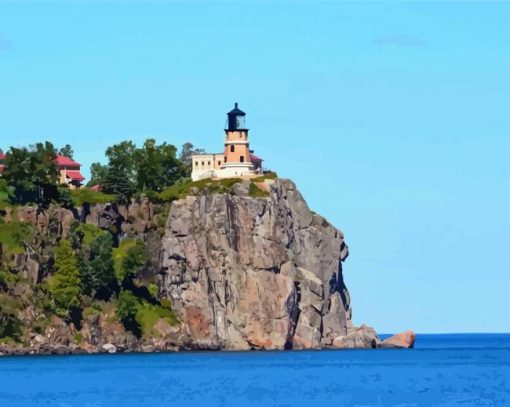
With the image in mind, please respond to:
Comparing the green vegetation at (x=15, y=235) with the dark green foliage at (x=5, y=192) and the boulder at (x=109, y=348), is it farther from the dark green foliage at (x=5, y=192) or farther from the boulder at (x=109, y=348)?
the boulder at (x=109, y=348)

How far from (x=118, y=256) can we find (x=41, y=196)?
1155 centimetres

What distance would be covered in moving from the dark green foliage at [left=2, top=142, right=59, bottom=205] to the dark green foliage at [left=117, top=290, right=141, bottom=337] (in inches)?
625

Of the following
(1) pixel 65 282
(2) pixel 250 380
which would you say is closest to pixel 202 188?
(1) pixel 65 282

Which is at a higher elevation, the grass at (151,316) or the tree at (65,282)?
the tree at (65,282)

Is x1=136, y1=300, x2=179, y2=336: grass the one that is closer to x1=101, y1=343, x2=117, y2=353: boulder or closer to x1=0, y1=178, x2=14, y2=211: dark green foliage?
x1=101, y1=343, x2=117, y2=353: boulder

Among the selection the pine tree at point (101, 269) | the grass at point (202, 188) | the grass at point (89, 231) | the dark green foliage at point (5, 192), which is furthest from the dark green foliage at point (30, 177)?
the grass at point (202, 188)

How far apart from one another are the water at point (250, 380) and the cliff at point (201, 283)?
16.2 feet

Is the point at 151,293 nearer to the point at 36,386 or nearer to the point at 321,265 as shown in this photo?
the point at 321,265

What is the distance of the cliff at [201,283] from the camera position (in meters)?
176

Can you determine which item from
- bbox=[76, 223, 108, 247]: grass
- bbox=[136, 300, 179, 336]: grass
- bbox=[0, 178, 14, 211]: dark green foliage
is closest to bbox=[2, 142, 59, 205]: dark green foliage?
bbox=[0, 178, 14, 211]: dark green foliage

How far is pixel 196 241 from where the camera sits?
18162 centimetres

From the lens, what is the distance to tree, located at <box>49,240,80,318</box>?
571 ft

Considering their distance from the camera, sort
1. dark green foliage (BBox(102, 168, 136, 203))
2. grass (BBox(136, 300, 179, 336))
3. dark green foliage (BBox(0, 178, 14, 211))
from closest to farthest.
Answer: grass (BBox(136, 300, 179, 336)) < dark green foliage (BBox(0, 178, 14, 211)) < dark green foliage (BBox(102, 168, 136, 203))

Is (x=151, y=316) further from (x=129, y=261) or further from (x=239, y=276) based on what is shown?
(x=239, y=276)
